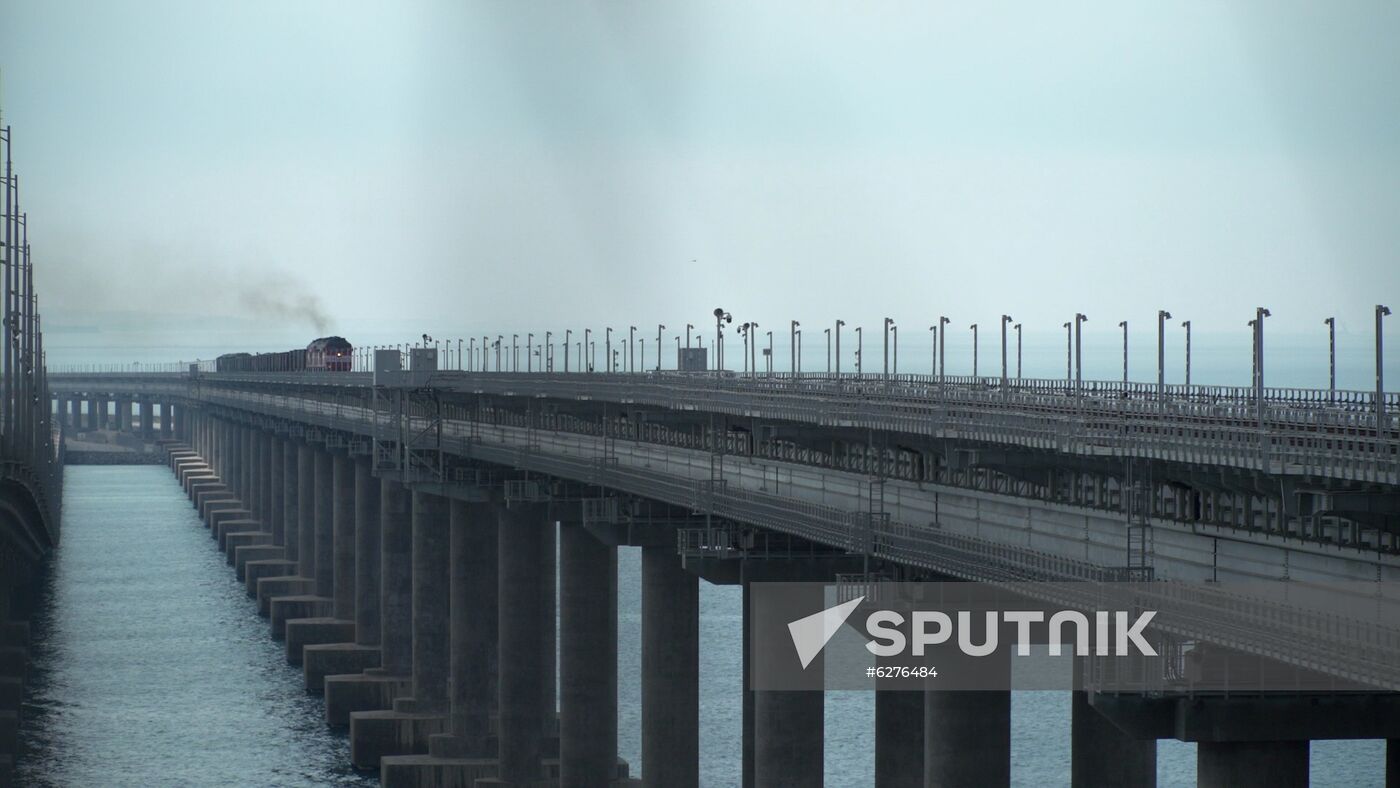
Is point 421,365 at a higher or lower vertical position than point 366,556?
higher

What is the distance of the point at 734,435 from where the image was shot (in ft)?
189

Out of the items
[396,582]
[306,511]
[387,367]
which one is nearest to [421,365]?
[387,367]

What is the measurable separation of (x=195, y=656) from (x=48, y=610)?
2278 cm

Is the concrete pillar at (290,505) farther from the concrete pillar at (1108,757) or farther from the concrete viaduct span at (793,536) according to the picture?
the concrete pillar at (1108,757)

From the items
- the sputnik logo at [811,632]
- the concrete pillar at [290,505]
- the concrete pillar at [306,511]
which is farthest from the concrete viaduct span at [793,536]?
the concrete pillar at [290,505]

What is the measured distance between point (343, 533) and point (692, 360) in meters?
27.9

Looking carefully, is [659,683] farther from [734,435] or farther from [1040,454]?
[1040,454]

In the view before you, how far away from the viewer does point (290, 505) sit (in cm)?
12975

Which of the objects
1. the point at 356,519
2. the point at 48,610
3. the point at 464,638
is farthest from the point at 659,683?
the point at 48,610

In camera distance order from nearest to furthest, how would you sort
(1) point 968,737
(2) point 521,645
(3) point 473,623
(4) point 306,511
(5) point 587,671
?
(1) point 968,737 < (5) point 587,671 < (2) point 521,645 < (3) point 473,623 < (4) point 306,511

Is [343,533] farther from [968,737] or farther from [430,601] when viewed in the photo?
[968,737]

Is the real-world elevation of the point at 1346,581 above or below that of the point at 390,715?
above

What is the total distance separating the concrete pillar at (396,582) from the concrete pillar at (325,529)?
54.8ft

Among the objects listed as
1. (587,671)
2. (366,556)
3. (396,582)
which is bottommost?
(396,582)
